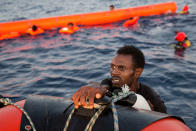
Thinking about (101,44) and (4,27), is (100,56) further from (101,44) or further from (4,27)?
(4,27)

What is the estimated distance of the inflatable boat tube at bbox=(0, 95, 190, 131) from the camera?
133 cm

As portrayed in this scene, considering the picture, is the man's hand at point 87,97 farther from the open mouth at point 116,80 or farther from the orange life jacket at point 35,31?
the orange life jacket at point 35,31

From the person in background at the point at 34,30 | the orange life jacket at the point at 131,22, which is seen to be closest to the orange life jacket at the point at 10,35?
the person in background at the point at 34,30

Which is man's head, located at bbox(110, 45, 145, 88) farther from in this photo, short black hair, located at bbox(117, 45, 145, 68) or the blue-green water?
the blue-green water

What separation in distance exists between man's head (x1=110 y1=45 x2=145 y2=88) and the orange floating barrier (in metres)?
7.77

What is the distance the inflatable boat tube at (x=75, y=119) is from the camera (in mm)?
1326

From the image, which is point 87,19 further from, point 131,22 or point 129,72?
point 129,72

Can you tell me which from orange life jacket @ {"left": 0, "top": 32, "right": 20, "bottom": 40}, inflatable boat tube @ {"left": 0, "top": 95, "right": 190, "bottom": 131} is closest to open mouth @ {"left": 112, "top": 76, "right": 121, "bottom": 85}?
inflatable boat tube @ {"left": 0, "top": 95, "right": 190, "bottom": 131}

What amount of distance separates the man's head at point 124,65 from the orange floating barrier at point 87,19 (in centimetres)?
777

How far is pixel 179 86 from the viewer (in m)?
4.50

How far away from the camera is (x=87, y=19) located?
997cm

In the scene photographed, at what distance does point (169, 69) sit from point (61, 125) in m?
4.31

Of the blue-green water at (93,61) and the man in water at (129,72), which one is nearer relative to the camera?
the man in water at (129,72)

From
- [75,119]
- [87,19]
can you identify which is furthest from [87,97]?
[87,19]
